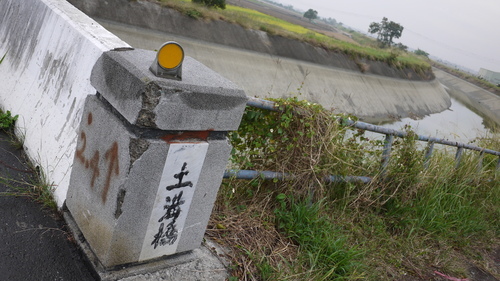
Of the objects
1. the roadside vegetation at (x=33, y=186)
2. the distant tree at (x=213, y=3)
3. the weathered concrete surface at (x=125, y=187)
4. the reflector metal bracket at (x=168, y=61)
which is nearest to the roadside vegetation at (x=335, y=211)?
the weathered concrete surface at (x=125, y=187)

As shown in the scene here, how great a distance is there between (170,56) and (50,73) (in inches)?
60.0

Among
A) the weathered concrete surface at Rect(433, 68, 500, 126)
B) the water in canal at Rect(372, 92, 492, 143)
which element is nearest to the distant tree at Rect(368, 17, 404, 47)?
the weathered concrete surface at Rect(433, 68, 500, 126)

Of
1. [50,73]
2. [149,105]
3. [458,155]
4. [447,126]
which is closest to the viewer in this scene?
[149,105]

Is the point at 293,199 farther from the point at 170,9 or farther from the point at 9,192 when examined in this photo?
the point at 170,9

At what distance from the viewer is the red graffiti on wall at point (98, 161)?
6.40 feet

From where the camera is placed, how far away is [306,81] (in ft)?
71.8

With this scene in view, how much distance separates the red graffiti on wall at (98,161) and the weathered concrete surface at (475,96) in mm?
42498

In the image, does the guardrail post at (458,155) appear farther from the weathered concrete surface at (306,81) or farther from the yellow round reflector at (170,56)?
the weathered concrete surface at (306,81)

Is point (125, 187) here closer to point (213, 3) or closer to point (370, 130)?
point (370, 130)

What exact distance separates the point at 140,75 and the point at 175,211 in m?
0.74

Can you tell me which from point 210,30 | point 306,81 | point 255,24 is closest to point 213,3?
point 255,24

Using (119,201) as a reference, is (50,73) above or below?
above

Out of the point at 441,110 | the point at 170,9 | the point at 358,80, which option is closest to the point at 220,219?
the point at 170,9

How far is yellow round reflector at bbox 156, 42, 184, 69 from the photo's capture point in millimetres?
1814
